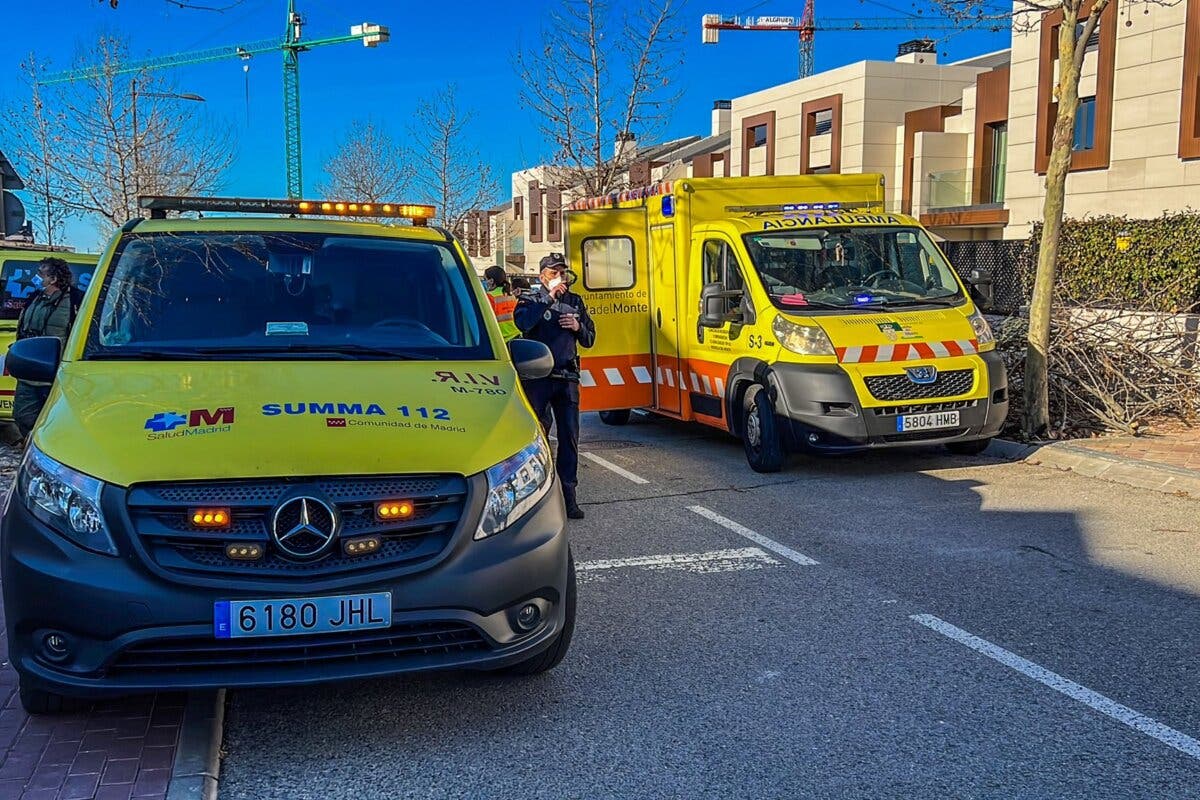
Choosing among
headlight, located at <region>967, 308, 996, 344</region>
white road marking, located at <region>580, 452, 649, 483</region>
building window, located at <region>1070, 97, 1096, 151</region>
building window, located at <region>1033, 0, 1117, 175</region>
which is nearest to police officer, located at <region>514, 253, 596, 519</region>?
white road marking, located at <region>580, 452, 649, 483</region>

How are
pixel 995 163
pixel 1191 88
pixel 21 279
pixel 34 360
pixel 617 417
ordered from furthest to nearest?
pixel 995 163 < pixel 1191 88 < pixel 617 417 < pixel 21 279 < pixel 34 360

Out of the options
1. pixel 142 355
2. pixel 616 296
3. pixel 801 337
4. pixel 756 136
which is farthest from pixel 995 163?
pixel 142 355

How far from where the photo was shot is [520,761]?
12.2 feet

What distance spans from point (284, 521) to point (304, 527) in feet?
0.24

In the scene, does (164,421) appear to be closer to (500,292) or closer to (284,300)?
(284,300)

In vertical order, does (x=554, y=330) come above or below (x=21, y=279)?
below

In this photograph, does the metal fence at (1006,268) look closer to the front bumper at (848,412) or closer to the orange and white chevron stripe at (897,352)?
the front bumper at (848,412)

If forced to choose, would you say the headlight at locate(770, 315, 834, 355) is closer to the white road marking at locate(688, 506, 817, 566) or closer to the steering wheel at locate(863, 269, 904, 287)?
the steering wheel at locate(863, 269, 904, 287)

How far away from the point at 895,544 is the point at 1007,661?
207cm

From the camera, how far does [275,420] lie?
3785 millimetres

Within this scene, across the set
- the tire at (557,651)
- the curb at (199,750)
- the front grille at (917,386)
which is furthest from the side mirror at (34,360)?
the front grille at (917,386)

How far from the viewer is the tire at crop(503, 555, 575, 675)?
412 cm

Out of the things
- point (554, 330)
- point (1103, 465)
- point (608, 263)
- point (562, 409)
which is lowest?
point (1103, 465)

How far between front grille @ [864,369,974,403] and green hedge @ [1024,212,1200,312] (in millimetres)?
4603
